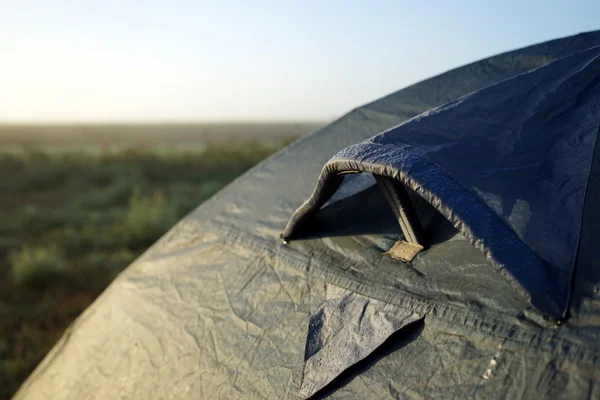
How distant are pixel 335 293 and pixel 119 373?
934mm

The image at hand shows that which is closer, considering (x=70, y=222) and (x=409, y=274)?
(x=409, y=274)

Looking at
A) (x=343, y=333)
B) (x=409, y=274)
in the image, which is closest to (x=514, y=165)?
(x=409, y=274)

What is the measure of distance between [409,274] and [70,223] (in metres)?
9.35

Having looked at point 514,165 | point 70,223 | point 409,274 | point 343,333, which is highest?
point 514,165

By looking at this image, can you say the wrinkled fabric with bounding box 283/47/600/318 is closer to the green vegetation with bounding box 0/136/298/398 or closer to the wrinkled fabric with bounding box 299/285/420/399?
the wrinkled fabric with bounding box 299/285/420/399

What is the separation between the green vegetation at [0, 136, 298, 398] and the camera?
513 cm

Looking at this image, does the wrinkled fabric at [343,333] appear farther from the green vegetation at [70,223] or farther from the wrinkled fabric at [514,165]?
the green vegetation at [70,223]

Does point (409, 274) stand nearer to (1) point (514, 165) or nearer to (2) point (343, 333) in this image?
(2) point (343, 333)

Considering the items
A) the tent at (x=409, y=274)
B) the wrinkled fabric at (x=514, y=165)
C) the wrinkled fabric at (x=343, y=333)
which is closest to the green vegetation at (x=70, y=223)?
the tent at (x=409, y=274)

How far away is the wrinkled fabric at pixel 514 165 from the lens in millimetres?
1279

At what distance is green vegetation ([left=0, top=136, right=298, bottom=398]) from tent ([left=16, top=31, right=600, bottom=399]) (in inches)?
96.8

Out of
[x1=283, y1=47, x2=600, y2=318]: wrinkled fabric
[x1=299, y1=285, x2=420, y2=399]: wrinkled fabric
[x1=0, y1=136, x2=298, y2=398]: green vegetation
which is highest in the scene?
[x1=283, y1=47, x2=600, y2=318]: wrinkled fabric

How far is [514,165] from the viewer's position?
153 centimetres

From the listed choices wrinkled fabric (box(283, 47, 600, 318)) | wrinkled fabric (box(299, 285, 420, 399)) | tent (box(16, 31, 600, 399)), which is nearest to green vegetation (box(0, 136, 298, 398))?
tent (box(16, 31, 600, 399))
